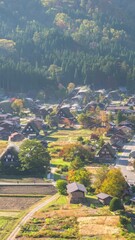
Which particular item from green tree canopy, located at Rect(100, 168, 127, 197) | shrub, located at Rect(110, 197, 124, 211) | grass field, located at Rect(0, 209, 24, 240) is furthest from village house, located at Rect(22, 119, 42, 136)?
shrub, located at Rect(110, 197, 124, 211)

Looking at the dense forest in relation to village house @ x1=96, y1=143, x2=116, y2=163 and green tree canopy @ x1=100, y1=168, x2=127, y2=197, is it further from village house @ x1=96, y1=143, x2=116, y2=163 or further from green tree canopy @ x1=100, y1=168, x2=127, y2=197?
green tree canopy @ x1=100, y1=168, x2=127, y2=197

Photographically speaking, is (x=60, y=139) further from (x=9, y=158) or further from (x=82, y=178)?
(x=82, y=178)

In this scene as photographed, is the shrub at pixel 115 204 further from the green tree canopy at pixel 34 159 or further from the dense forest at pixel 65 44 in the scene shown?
the dense forest at pixel 65 44

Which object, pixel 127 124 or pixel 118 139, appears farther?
pixel 127 124

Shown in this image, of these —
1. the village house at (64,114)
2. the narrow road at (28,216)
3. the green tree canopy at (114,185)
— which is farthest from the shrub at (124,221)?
the village house at (64,114)

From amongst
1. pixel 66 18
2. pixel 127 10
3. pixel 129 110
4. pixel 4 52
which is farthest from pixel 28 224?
pixel 127 10

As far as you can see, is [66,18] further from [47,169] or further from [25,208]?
[25,208]

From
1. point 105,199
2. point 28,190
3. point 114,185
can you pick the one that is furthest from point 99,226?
point 28,190
